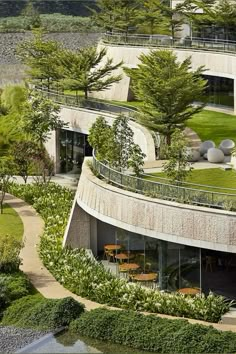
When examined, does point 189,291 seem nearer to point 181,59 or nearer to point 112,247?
point 112,247

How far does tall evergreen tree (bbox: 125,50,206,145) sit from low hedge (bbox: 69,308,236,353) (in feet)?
44.5

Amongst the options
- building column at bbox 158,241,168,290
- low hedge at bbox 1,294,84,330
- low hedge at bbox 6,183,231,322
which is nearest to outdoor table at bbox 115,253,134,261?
low hedge at bbox 6,183,231,322

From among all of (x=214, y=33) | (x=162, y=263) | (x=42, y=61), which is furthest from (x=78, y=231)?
(x=214, y=33)

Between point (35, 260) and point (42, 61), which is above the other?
point (42, 61)

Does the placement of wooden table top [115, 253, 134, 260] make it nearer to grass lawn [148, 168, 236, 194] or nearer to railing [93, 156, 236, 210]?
railing [93, 156, 236, 210]

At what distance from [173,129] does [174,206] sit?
10414 millimetres

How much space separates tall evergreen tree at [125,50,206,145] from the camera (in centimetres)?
3697

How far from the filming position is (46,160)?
4484 centimetres

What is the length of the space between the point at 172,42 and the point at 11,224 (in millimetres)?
20430

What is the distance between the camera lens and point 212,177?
31797 mm

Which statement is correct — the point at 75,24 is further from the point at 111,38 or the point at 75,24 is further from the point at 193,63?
the point at 193,63

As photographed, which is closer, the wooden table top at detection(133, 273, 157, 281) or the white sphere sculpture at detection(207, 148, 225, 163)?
the wooden table top at detection(133, 273, 157, 281)

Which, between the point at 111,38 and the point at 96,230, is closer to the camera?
the point at 96,230

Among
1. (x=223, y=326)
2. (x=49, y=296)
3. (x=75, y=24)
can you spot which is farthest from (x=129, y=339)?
(x=75, y=24)
